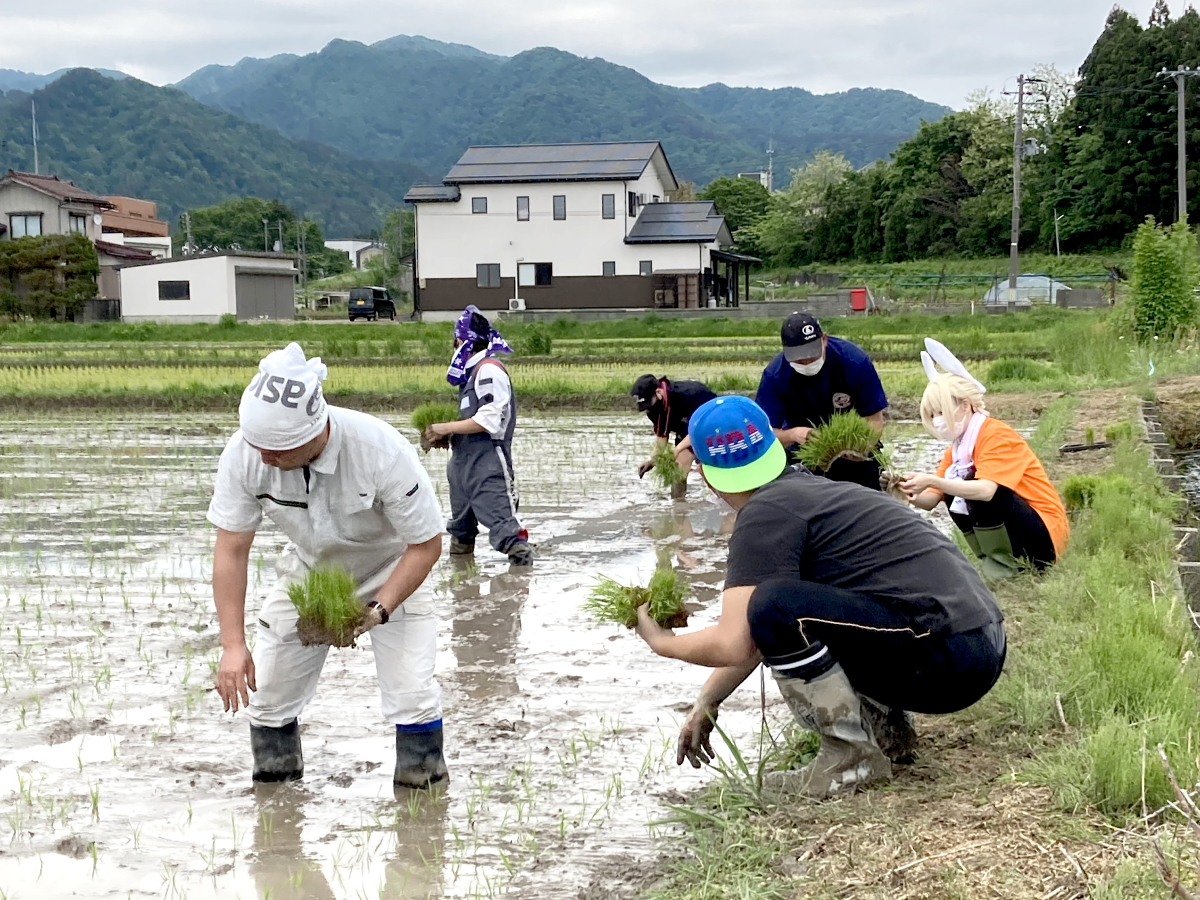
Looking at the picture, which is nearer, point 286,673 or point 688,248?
point 286,673

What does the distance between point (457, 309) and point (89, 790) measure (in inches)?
1672

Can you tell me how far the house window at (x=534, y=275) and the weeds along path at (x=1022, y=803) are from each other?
138 feet

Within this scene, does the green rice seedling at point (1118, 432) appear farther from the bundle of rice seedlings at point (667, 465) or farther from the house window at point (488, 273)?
the house window at point (488, 273)

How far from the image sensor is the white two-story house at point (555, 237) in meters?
45.1

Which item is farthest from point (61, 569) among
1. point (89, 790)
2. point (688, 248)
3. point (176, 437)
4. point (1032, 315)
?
point (688, 248)

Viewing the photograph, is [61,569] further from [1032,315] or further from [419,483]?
[1032,315]

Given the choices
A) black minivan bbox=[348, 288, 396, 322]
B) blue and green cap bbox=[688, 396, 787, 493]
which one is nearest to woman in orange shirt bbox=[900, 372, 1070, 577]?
blue and green cap bbox=[688, 396, 787, 493]

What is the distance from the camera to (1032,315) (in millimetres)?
31188

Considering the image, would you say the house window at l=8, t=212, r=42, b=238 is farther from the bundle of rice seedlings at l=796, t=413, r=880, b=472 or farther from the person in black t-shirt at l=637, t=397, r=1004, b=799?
the person in black t-shirt at l=637, t=397, r=1004, b=799

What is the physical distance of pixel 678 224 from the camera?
148 ft

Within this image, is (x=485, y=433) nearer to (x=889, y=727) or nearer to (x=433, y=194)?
(x=889, y=727)

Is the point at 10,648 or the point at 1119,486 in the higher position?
the point at 1119,486

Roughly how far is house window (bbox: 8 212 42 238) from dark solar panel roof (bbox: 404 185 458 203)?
14546mm

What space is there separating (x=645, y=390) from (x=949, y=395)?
11.7 feet
